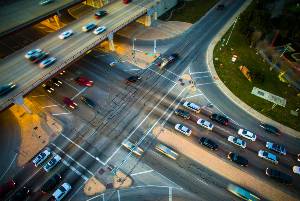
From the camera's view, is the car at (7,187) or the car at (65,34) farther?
the car at (65,34)

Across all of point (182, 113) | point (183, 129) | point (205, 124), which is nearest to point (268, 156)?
point (205, 124)

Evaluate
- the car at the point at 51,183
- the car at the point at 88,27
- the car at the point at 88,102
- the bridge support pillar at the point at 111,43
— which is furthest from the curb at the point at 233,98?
the car at the point at 51,183

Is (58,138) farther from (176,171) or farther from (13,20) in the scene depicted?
(13,20)

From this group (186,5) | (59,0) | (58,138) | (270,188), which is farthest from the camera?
(186,5)

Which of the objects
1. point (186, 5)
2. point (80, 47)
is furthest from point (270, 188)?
point (186, 5)

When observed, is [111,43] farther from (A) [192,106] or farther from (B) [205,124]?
(B) [205,124]

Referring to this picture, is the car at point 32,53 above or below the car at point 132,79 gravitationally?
above

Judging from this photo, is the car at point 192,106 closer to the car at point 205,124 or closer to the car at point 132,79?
the car at point 205,124
